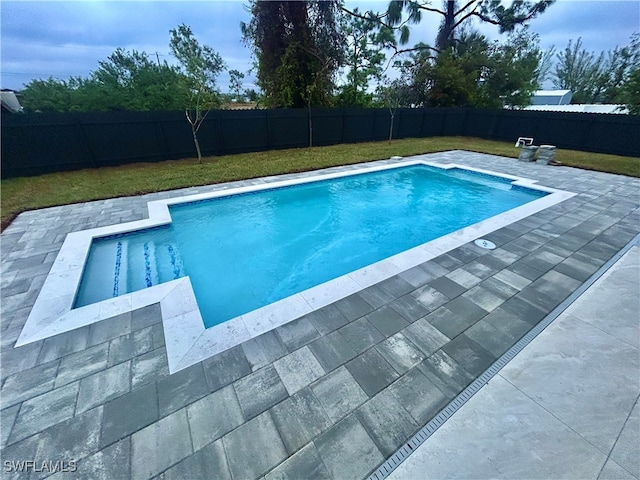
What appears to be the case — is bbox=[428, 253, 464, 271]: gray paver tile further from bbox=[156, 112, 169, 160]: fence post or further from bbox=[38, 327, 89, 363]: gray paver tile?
bbox=[156, 112, 169, 160]: fence post

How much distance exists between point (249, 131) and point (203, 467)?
34.5 ft

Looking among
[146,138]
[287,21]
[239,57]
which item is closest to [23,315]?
[146,138]

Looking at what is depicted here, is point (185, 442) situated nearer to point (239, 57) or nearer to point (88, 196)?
point (88, 196)

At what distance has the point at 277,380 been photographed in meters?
1.97

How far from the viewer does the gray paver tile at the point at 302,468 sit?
1456 millimetres

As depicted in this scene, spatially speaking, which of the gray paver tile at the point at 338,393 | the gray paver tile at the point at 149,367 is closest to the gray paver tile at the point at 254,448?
the gray paver tile at the point at 338,393

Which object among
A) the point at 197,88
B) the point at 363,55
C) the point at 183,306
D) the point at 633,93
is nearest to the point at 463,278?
the point at 183,306

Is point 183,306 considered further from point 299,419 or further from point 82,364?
point 299,419

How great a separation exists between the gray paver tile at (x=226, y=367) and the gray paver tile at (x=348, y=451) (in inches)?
30.2

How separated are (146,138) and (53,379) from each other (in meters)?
8.74

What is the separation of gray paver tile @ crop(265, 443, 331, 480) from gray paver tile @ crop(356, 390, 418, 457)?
0.36m

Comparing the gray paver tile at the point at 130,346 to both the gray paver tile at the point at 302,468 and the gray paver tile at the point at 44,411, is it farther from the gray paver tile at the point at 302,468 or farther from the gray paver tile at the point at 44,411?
the gray paver tile at the point at 302,468

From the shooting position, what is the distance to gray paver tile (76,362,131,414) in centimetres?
184

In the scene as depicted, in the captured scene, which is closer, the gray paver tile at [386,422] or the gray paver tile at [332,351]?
Answer: the gray paver tile at [386,422]
